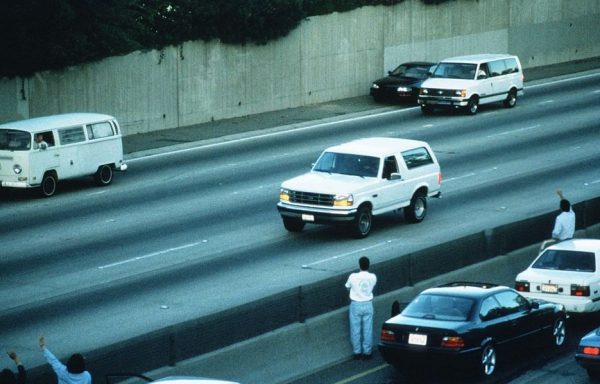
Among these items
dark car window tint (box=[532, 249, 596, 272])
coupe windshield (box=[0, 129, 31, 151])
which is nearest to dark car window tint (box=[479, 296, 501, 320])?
dark car window tint (box=[532, 249, 596, 272])

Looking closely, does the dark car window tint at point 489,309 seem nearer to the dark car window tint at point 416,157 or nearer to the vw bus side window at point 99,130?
the dark car window tint at point 416,157

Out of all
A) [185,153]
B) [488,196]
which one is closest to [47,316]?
[488,196]

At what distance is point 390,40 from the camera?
177 feet

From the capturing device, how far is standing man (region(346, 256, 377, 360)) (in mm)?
19297

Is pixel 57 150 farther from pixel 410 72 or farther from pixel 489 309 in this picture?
pixel 410 72

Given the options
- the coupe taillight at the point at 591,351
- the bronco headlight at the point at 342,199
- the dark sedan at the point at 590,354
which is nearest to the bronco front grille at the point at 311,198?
the bronco headlight at the point at 342,199

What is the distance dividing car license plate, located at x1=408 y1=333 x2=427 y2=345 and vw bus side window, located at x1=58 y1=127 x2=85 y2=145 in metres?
17.0

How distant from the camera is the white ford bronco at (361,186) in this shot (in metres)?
27.1

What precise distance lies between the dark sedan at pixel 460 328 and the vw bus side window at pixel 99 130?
54.0 feet

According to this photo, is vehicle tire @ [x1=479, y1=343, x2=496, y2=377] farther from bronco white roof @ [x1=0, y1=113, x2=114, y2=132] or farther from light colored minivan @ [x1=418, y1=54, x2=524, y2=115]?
light colored minivan @ [x1=418, y1=54, x2=524, y2=115]

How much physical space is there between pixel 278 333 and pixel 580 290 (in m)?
5.88

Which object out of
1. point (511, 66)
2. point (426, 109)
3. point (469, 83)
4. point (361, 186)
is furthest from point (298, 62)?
point (361, 186)

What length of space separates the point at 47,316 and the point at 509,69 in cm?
2909

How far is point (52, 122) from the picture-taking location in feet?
108
